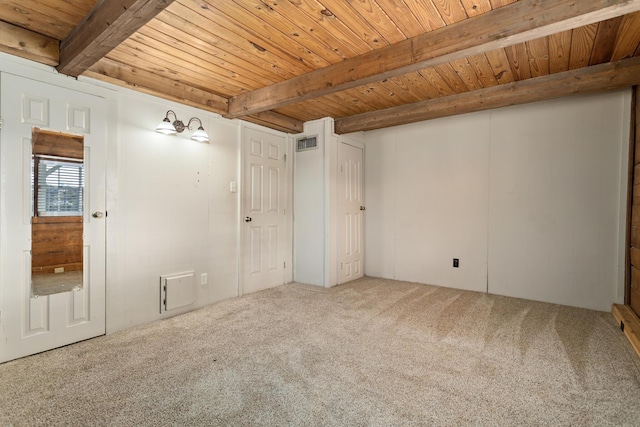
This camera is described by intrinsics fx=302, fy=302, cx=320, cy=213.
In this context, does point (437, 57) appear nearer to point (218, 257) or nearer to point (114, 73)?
point (114, 73)

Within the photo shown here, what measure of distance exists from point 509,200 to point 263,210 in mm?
3122

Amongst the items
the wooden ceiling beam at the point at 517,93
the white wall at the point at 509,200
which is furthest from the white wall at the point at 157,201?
the white wall at the point at 509,200

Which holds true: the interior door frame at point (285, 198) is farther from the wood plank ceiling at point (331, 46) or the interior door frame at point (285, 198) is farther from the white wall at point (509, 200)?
the white wall at point (509, 200)

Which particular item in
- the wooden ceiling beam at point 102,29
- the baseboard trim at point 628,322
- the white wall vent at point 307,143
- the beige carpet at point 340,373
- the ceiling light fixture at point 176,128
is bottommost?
the beige carpet at point 340,373

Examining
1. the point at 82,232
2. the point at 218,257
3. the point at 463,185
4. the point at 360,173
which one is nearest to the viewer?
the point at 82,232

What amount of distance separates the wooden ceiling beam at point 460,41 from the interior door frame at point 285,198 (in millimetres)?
987

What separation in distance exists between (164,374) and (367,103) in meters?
3.42

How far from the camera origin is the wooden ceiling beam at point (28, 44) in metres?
2.09

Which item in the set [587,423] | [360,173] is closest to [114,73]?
[360,173]

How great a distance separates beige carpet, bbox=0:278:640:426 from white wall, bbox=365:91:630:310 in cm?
64

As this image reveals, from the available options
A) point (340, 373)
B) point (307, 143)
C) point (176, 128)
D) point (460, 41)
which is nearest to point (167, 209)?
point (176, 128)

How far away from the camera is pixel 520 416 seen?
158 cm

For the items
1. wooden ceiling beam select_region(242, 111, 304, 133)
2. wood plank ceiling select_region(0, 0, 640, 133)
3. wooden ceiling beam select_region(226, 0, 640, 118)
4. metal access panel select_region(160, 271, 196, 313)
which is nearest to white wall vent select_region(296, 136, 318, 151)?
wooden ceiling beam select_region(242, 111, 304, 133)

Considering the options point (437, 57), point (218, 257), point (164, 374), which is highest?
point (437, 57)
